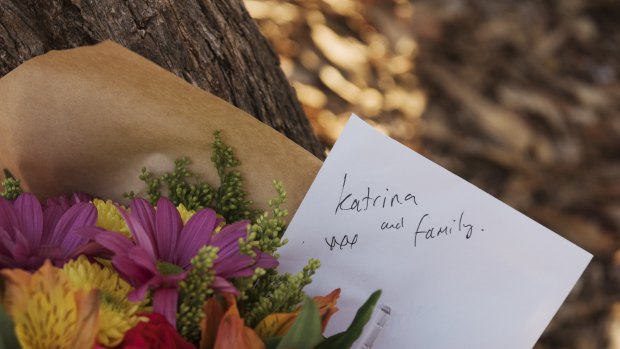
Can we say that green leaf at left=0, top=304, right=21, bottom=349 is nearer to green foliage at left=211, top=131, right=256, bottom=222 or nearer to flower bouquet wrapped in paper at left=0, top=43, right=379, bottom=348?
flower bouquet wrapped in paper at left=0, top=43, right=379, bottom=348

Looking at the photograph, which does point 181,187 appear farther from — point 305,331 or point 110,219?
point 305,331

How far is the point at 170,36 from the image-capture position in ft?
2.29

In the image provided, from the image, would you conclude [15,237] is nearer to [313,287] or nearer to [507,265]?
[313,287]

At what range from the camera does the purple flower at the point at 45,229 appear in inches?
19.3

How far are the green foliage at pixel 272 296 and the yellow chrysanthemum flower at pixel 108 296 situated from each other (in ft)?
0.23

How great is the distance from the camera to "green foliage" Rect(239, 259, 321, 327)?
51 centimetres

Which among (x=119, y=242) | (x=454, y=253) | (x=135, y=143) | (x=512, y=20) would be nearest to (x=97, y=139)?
(x=135, y=143)

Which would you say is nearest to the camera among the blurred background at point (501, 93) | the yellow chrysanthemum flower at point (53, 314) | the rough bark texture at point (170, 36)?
the yellow chrysanthemum flower at point (53, 314)

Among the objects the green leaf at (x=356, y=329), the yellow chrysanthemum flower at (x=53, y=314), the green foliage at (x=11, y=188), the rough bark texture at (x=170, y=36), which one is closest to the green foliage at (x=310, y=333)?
the green leaf at (x=356, y=329)

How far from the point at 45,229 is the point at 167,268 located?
95mm

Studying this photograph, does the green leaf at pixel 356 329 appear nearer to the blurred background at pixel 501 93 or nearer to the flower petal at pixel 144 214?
the flower petal at pixel 144 214

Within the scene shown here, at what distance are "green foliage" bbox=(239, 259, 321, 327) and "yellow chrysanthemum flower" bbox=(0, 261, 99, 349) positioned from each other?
110mm

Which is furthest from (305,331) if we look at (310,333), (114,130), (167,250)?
(114,130)

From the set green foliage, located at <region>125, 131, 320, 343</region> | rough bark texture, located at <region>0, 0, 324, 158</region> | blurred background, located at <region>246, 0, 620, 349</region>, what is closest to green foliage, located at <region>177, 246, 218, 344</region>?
green foliage, located at <region>125, 131, 320, 343</region>
